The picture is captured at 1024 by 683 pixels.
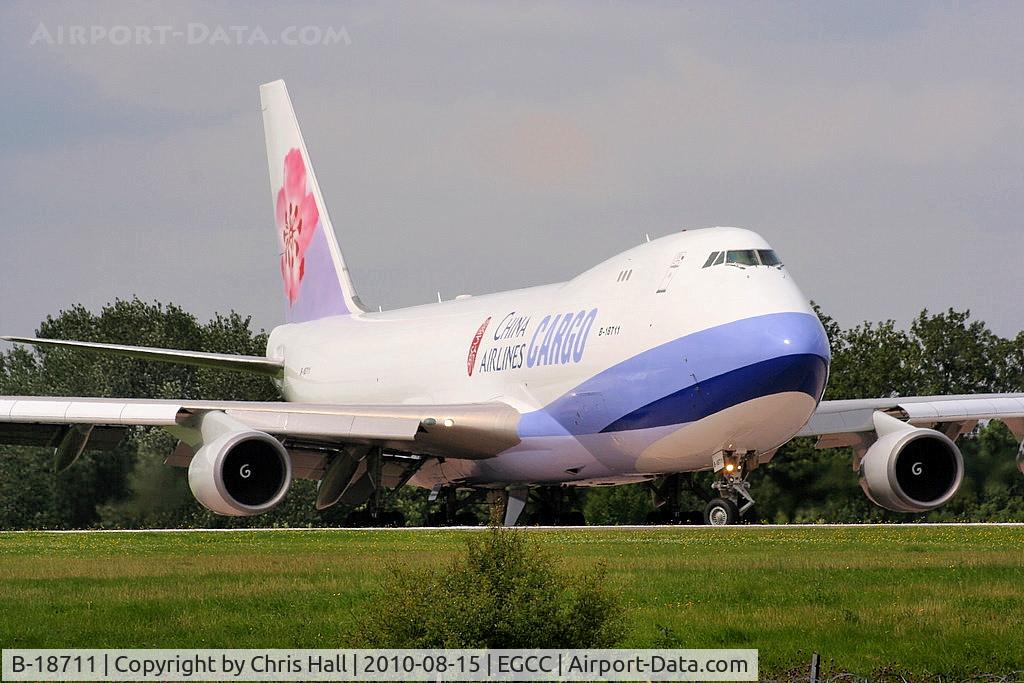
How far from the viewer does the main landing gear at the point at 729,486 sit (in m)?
22.4

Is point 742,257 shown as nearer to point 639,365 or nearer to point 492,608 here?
point 639,365

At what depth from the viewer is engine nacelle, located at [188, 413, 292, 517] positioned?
21.5 m

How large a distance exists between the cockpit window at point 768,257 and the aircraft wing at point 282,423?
16.0 ft

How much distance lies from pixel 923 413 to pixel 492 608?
16047mm

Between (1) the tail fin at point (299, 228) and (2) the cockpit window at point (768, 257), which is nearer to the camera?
(2) the cockpit window at point (768, 257)

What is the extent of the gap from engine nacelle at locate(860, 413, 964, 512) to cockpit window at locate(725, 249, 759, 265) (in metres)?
3.21

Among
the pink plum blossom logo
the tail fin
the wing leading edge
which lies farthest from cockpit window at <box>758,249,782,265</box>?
the pink plum blossom logo

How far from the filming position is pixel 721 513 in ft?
74.4

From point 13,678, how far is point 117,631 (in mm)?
1751

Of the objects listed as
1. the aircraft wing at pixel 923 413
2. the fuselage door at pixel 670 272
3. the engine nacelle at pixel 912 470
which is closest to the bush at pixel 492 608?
the fuselage door at pixel 670 272

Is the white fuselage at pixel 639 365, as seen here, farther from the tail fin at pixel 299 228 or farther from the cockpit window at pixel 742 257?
the tail fin at pixel 299 228

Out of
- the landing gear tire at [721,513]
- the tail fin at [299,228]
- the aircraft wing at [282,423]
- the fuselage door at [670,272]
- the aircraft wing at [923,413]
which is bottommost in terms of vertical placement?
the landing gear tire at [721,513]

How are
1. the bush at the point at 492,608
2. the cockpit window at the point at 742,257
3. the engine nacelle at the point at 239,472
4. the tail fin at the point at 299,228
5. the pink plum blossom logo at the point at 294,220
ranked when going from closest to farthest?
the bush at the point at 492,608
the engine nacelle at the point at 239,472
the cockpit window at the point at 742,257
the tail fin at the point at 299,228
the pink plum blossom logo at the point at 294,220

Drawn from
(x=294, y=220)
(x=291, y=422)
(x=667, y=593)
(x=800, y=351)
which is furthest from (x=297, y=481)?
(x=667, y=593)
